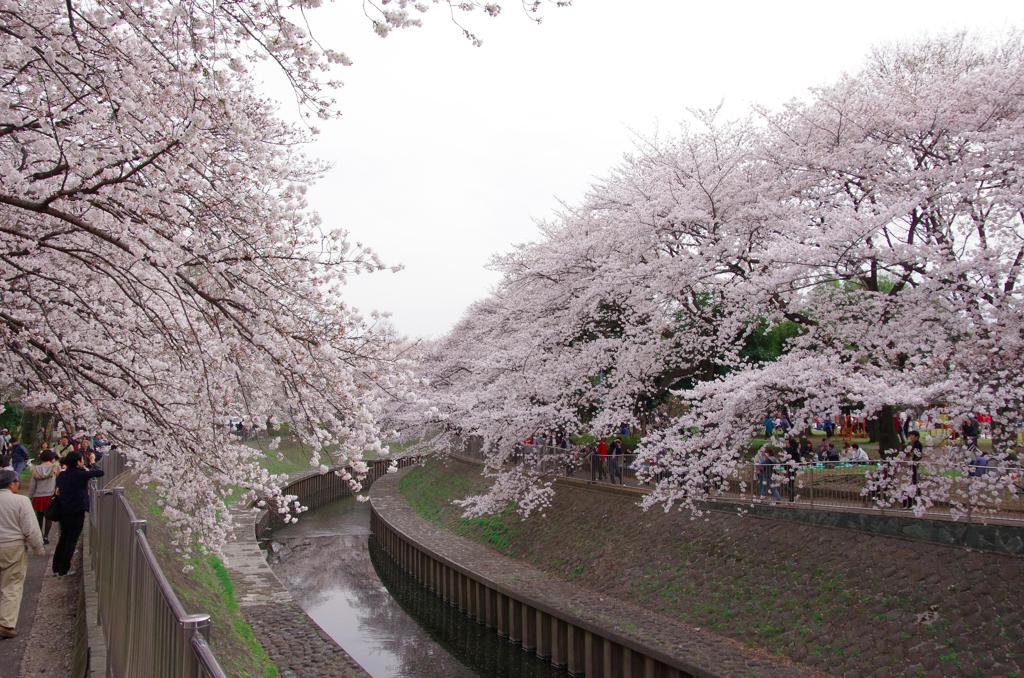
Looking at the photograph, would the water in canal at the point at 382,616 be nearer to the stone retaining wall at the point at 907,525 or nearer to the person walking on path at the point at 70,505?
the stone retaining wall at the point at 907,525

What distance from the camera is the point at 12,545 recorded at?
723 centimetres

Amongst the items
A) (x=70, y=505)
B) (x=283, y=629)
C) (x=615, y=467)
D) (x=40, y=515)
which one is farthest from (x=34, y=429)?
(x=615, y=467)


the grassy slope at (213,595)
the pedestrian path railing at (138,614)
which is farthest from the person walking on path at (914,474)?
the pedestrian path railing at (138,614)

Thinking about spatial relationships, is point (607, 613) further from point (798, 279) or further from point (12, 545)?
point (12, 545)

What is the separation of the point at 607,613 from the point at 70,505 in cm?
1043

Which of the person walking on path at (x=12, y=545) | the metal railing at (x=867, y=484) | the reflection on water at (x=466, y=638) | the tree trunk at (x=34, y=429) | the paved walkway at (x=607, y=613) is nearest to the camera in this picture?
the person walking on path at (x=12, y=545)

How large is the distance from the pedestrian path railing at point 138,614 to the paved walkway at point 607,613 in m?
8.64

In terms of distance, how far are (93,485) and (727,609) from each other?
437 inches

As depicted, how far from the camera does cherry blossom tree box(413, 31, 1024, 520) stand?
37.7ft

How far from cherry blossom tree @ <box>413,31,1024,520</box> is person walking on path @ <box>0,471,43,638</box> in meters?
7.53

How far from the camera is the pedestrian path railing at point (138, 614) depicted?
3311mm

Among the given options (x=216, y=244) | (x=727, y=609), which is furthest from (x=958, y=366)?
(x=216, y=244)

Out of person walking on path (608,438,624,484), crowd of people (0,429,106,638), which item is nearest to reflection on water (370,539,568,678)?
person walking on path (608,438,624,484)

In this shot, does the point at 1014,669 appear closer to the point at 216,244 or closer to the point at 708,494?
the point at 708,494
